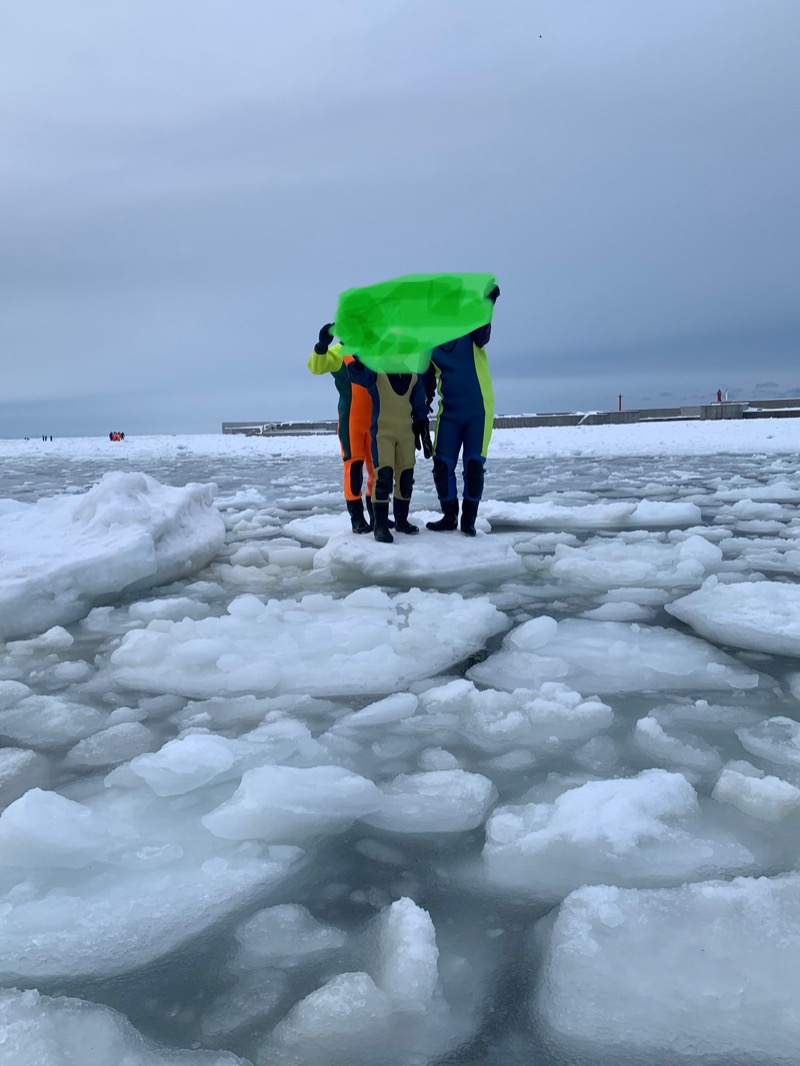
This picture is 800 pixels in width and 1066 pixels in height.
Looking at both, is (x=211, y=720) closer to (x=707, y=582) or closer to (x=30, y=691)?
(x=30, y=691)

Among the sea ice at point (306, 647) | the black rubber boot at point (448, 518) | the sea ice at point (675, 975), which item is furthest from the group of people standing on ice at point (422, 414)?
the sea ice at point (675, 975)

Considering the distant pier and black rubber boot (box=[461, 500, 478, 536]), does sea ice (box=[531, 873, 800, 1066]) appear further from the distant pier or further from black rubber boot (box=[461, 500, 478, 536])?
the distant pier

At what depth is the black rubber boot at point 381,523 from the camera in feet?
13.0

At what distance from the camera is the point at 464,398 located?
13.3ft

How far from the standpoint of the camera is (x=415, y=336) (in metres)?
3.89

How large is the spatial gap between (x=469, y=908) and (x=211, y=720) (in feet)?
3.20

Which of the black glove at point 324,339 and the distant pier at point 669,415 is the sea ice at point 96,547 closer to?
the black glove at point 324,339

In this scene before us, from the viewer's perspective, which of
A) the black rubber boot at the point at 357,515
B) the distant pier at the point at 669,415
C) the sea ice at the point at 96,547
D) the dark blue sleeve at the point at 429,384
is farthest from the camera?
the distant pier at the point at 669,415

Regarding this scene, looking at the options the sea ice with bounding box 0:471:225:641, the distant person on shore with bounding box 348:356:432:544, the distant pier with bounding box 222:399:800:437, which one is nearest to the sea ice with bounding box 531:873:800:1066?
the sea ice with bounding box 0:471:225:641

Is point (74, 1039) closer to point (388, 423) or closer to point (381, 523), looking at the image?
point (381, 523)

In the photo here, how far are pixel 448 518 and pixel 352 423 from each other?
32.7 inches

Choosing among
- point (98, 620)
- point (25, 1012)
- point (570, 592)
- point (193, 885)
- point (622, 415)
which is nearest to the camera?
point (25, 1012)

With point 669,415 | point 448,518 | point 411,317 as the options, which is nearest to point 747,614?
point 448,518

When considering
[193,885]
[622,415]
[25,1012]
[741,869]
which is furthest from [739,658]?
[622,415]
